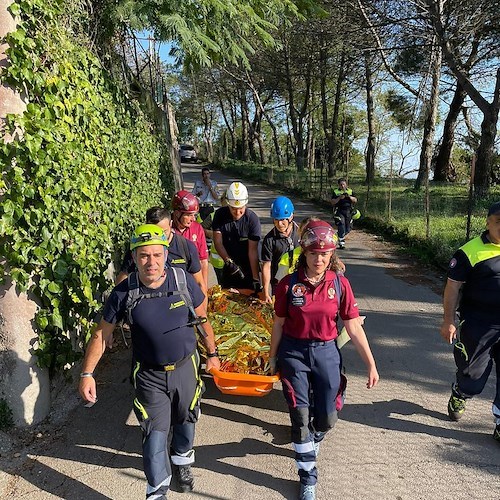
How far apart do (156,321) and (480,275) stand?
246cm

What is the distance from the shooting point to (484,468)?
3.38 metres

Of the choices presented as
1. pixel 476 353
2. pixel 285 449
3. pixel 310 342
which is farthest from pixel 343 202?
pixel 310 342

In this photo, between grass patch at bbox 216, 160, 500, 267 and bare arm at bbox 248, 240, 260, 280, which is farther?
grass patch at bbox 216, 160, 500, 267

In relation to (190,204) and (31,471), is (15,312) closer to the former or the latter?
(31,471)

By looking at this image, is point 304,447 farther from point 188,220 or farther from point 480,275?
point 188,220

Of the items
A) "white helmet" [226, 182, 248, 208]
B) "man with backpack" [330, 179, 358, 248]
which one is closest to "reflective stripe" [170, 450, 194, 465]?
"white helmet" [226, 182, 248, 208]

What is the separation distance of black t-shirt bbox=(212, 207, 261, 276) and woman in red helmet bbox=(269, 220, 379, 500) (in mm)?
2199

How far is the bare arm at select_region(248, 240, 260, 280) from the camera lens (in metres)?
5.30

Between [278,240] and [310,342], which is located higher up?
[278,240]

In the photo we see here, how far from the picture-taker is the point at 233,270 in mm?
5461

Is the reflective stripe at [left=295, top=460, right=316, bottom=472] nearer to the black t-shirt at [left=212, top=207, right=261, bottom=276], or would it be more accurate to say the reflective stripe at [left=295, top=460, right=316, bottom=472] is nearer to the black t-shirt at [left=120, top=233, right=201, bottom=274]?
the black t-shirt at [left=120, top=233, right=201, bottom=274]

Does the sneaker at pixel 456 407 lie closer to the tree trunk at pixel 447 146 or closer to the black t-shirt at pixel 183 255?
the black t-shirt at pixel 183 255

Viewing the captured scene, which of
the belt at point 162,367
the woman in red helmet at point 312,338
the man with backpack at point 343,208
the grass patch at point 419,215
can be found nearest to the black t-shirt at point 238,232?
the woman in red helmet at point 312,338

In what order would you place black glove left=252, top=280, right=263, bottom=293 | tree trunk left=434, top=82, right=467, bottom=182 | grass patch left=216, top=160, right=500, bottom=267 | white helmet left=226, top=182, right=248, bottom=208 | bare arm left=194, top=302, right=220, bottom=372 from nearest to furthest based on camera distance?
bare arm left=194, top=302, right=220, bottom=372
white helmet left=226, top=182, right=248, bottom=208
black glove left=252, top=280, right=263, bottom=293
grass patch left=216, top=160, right=500, bottom=267
tree trunk left=434, top=82, right=467, bottom=182
